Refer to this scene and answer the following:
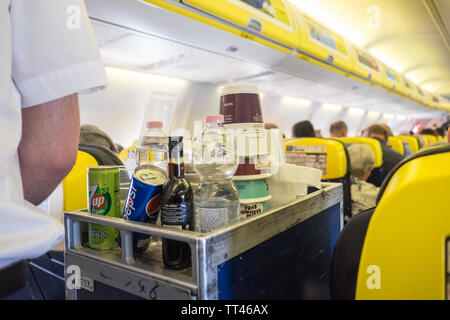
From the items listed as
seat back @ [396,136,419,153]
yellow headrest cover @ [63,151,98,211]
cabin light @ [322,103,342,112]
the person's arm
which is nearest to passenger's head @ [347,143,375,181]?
yellow headrest cover @ [63,151,98,211]

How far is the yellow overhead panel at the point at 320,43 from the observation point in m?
3.63

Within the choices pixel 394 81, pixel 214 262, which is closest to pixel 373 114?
pixel 394 81

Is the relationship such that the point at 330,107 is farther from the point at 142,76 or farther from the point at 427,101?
the point at 142,76

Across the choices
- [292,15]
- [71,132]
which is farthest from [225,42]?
[71,132]

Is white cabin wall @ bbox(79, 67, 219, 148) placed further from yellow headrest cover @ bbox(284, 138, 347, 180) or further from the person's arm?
the person's arm

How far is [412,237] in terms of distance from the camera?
616 millimetres

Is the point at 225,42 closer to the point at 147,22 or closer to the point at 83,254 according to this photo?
the point at 147,22

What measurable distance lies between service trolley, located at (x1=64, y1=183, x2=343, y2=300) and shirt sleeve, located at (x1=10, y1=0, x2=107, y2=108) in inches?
13.9

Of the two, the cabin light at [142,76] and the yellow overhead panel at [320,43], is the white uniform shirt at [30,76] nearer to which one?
the yellow overhead panel at [320,43]

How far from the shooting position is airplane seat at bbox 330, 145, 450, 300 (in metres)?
0.59

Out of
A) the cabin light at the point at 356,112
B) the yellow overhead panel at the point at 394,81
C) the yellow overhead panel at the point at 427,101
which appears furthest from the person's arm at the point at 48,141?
the cabin light at the point at 356,112

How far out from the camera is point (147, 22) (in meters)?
2.30

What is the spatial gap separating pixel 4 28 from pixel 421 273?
39.2 inches

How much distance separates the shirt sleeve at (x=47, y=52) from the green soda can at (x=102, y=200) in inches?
9.9
